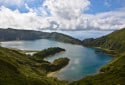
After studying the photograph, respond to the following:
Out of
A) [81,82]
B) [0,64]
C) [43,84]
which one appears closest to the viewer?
[43,84]

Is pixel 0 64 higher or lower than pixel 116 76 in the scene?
higher

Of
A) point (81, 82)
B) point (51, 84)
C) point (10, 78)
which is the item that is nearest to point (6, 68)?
point (10, 78)

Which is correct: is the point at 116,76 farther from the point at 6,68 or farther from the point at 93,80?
the point at 6,68

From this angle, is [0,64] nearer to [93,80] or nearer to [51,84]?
[51,84]

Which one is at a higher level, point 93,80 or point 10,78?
point 10,78

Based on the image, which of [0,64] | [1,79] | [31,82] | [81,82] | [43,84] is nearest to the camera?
[1,79]

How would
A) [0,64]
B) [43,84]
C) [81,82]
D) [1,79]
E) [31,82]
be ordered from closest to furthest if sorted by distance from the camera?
[1,79] < [31,82] < [43,84] < [0,64] < [81,82]

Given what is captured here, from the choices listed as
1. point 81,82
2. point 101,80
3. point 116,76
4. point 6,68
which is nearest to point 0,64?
point 6,68

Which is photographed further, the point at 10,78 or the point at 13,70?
the point at 13,70

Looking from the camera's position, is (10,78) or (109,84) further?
(109,84)
